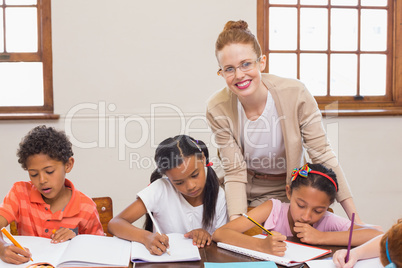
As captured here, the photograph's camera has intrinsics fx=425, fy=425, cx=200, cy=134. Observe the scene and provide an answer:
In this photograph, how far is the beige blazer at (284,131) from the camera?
1735mm

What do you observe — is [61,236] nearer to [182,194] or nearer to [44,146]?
[44,146]

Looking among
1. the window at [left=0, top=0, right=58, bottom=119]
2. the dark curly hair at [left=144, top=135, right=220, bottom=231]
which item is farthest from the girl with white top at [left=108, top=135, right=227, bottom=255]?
the window at [left=0, top=0, right=58, bottom=119]

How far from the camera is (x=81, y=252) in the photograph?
47.2 inches

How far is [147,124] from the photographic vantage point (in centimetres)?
313

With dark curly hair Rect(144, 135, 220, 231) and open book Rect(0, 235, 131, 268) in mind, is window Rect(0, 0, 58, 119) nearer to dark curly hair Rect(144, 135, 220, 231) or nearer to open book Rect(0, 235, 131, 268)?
dark curly hair Rect(144, 135, 220, 231)

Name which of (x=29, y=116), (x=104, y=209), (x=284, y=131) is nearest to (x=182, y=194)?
(x=104, y=209)

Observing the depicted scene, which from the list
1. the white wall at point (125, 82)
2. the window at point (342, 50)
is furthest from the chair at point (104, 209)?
the window at point (342, 50)

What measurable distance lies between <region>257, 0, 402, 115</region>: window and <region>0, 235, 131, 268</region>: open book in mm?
2336

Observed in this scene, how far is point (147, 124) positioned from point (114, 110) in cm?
26

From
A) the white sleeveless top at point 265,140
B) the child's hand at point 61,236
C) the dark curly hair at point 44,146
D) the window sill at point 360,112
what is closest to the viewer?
the child's hand at point 61,236

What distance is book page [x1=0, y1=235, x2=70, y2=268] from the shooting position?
46.0 inches

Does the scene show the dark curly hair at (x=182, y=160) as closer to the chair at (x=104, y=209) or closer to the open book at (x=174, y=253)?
the chair at (x=104, y=209)

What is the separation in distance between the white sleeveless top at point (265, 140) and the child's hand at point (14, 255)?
0.98 m

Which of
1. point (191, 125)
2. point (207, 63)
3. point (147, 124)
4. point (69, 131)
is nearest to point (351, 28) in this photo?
point (207, 63)
